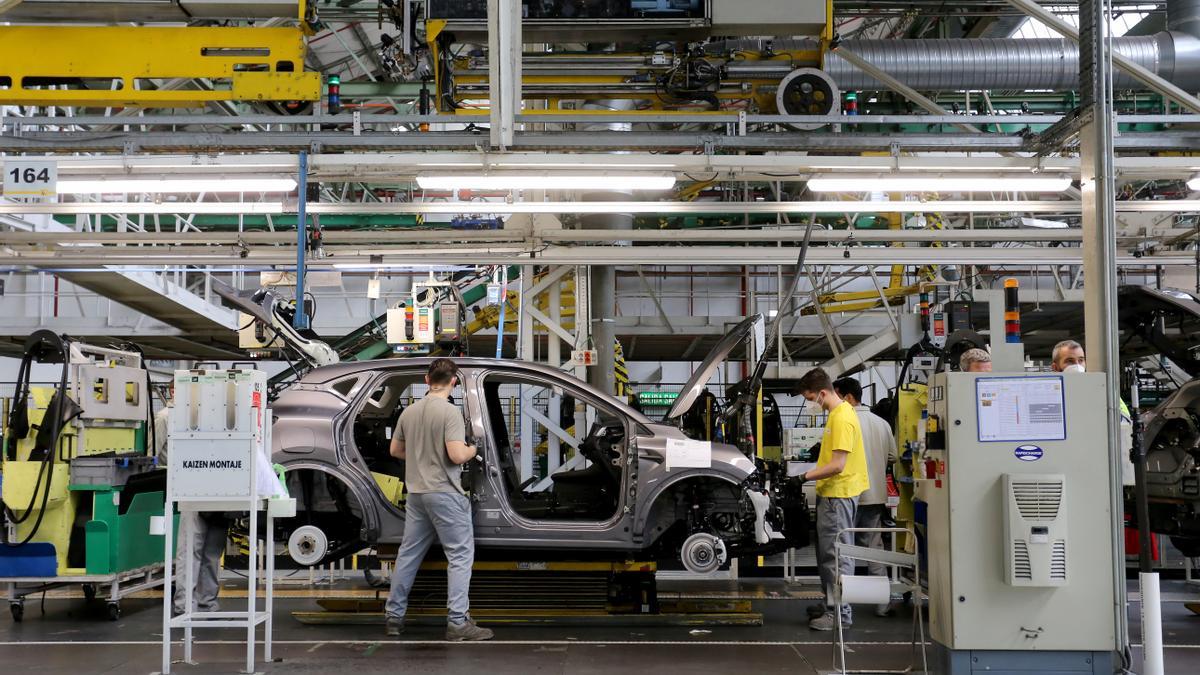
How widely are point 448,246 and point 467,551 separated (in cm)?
482

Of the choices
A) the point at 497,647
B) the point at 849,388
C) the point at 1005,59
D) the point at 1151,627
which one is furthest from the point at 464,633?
the point at 1005,59

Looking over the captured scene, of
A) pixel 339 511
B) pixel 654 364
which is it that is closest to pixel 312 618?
pixel 339 511

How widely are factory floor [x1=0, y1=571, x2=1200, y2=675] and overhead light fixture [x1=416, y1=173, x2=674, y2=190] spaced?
3.17m

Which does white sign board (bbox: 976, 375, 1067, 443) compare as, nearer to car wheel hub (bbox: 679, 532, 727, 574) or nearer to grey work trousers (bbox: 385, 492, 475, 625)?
car wheel hub (bbox: 679, 532, 727, 574)

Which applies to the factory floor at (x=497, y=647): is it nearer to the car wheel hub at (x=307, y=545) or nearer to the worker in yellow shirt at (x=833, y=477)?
the worker in yellow shirt at (x=833, y=477)

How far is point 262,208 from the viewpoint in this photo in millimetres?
9008

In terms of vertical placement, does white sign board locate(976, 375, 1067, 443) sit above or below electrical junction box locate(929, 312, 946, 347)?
below

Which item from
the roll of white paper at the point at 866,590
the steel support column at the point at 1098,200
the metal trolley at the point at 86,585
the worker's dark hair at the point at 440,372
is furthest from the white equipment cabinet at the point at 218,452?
the steel support column at the point at 1098,200

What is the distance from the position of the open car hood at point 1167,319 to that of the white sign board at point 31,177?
7.73 meters

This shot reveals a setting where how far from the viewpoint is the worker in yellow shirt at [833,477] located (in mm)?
6996

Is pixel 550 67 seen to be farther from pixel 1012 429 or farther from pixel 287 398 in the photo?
pixel 1012 429

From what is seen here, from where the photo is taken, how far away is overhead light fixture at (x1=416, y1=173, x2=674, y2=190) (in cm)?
769

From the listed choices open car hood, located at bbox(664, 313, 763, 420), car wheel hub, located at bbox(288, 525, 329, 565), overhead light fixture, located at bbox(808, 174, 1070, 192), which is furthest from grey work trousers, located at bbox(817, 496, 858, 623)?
car wheel hub, located at bbox(288, 525, 329, 565)

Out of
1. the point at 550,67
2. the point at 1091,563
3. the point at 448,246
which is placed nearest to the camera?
the point at 1091,563
